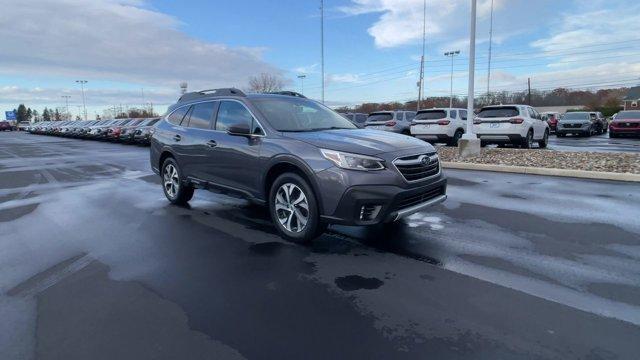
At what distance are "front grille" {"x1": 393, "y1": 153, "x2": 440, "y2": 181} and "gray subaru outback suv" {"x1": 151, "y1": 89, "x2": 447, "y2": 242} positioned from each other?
0.04 ft

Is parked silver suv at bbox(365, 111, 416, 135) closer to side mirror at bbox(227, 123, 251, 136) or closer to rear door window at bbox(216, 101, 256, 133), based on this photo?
rear door window at bbox(216, 101, 256, 133)

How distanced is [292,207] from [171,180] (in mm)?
3419

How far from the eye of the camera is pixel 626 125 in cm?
2562

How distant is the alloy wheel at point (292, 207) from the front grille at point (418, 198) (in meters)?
1.06

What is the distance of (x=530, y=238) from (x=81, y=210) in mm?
6763

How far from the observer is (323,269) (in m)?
4.55

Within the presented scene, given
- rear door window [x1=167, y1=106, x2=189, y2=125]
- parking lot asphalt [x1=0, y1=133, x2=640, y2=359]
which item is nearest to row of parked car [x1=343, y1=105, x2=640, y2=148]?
rear door window [x1=167, y1=106, x2=189, y2=125]

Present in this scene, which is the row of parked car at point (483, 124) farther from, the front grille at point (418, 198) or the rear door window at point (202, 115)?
Result: the front grille at point (418, 198)

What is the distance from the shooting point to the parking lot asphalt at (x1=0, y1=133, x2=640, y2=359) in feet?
10.3

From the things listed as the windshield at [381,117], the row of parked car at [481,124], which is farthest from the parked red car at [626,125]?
the windshield at [381,117]

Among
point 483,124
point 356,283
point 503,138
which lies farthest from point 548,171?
point 356,283

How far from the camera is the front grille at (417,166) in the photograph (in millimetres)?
4961

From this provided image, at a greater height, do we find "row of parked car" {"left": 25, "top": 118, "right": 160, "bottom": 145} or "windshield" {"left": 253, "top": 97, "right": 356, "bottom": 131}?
"windshield" {"left": 253, "top": 97, "right": 356, "bottom": 131}

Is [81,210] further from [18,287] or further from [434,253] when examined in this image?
[434,253]
